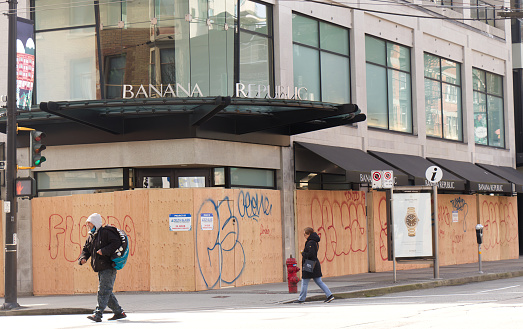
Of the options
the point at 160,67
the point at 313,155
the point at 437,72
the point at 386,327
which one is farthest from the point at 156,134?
the point at 437,72

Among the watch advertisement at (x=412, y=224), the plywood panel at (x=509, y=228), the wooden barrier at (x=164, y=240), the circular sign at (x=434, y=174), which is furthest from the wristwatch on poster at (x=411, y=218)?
the plywood panel at (x=509, y=228)

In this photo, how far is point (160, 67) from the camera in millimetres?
20156

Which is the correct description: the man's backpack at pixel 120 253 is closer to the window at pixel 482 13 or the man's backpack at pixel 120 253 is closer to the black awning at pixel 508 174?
the black awning at pixel 508 174

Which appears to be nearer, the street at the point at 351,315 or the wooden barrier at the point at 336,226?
the street at the point at 351,315

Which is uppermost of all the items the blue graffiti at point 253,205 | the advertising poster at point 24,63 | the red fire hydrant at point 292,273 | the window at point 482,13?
the window at point 482,13

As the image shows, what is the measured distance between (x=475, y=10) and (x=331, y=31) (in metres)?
11.1

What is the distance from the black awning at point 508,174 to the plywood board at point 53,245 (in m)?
17.9

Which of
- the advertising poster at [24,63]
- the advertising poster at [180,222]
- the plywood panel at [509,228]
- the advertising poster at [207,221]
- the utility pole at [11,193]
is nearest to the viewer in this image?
the utility pole at [11,193]

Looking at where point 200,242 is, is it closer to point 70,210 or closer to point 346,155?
point 70,210

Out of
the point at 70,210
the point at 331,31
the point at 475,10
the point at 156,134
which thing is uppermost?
the point at 475,10

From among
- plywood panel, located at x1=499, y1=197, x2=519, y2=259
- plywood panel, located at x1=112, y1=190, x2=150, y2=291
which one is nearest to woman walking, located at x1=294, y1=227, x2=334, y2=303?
plywood panel, located at x1=112, y1=190, x2=150, y2=291

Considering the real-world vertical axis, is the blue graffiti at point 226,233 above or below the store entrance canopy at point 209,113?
below

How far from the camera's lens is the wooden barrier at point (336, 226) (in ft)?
76.6

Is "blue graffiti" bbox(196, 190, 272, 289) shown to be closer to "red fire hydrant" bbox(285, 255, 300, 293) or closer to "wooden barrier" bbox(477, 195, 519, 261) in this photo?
"red fire hydrant" bbox(285, 255, 300, 293)
